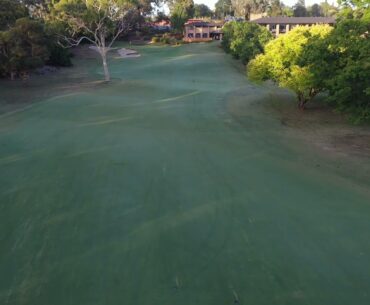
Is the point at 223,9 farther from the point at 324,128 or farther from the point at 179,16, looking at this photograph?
the point at 324,128

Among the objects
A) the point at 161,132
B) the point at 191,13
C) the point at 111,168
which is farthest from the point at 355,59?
the point at 191,13

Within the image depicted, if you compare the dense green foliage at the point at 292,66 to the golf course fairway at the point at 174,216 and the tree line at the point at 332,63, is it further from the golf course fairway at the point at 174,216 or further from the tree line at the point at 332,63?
the golf course fairway at the point at 174,216

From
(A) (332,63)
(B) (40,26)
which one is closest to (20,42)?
(B) (40,26)

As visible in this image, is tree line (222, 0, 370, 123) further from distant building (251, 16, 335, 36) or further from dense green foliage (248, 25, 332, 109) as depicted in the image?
distant building (251, 16, 335, 36)

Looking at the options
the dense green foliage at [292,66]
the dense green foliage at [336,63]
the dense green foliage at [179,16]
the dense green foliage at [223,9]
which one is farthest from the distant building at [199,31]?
the dense green foliage at [336,63]

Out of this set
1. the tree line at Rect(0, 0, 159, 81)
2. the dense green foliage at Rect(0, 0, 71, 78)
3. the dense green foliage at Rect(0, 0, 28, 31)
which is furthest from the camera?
the dense green foliage at Rect(0, 0, 28, 31)

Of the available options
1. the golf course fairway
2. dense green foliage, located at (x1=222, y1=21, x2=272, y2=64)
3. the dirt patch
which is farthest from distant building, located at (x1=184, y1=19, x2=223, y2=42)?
the golf course fairway
